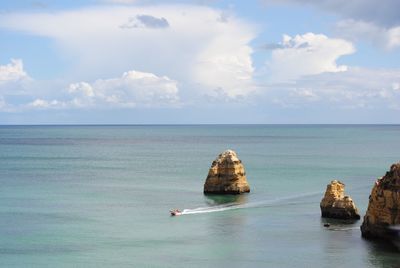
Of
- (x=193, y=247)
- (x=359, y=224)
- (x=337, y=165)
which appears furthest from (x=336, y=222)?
(x=337, y=165)

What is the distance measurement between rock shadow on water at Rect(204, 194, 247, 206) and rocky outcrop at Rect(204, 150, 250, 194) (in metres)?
1.26

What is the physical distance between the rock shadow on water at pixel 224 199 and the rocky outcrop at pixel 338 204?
1676cm

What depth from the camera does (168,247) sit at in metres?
64.9

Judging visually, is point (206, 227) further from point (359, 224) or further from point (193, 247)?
point (359, 224)

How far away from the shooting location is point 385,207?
6469 centimetres

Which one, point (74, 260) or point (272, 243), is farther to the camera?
point (272, 243)

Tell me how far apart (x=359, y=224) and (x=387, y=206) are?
1107 centimetres

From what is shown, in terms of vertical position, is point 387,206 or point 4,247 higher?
point 387,206

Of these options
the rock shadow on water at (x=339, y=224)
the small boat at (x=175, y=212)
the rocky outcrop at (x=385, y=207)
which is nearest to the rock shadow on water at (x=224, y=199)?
the small boat at (x=175, y=212)

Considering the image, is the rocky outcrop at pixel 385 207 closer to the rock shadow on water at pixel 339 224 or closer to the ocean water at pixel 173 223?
the ocean water at pixel 173 223

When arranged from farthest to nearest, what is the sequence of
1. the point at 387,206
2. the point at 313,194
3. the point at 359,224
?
the point at 313,194 < the point at 359,224 < the point at 387,206

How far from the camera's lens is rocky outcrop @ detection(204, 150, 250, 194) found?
10018cm

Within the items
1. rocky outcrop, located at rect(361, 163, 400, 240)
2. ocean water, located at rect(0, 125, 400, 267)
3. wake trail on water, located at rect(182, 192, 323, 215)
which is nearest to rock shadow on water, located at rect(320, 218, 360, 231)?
ocean water, located at rect(0, 125, 400, 267)

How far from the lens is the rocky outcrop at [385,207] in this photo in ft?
211
